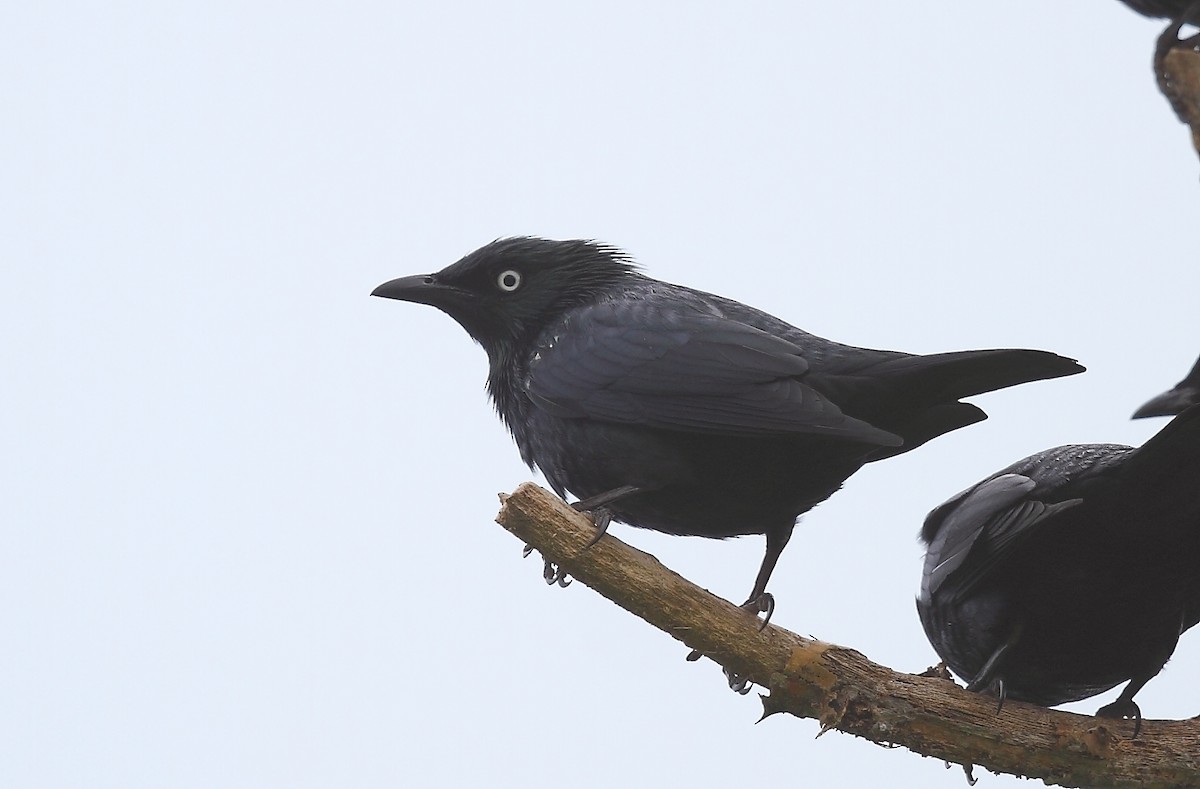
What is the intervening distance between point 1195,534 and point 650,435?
1.81 meters

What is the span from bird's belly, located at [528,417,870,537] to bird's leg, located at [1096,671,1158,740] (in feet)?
4.04

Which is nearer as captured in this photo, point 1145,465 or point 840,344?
point 1145,465

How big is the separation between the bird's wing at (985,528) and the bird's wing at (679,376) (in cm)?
55

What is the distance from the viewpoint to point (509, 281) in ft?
16.2

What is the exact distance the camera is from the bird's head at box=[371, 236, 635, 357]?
16.0ft

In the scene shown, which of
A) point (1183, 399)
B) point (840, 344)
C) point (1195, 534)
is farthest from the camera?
point (840, 344)

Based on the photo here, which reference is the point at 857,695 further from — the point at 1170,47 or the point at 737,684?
the point at 1170,47

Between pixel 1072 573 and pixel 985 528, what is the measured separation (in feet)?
1.20

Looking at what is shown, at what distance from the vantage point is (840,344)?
14.4 feet

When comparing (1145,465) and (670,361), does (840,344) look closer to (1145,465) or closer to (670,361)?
(670,361)

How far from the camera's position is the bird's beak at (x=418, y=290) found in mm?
4961

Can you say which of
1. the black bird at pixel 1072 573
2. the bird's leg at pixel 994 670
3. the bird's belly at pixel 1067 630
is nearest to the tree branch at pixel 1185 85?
the black bird at pixel 1072 573

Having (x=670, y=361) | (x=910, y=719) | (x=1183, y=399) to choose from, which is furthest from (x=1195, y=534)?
(x=670, y=361)

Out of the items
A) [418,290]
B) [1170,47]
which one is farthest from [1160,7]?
[418,290]
